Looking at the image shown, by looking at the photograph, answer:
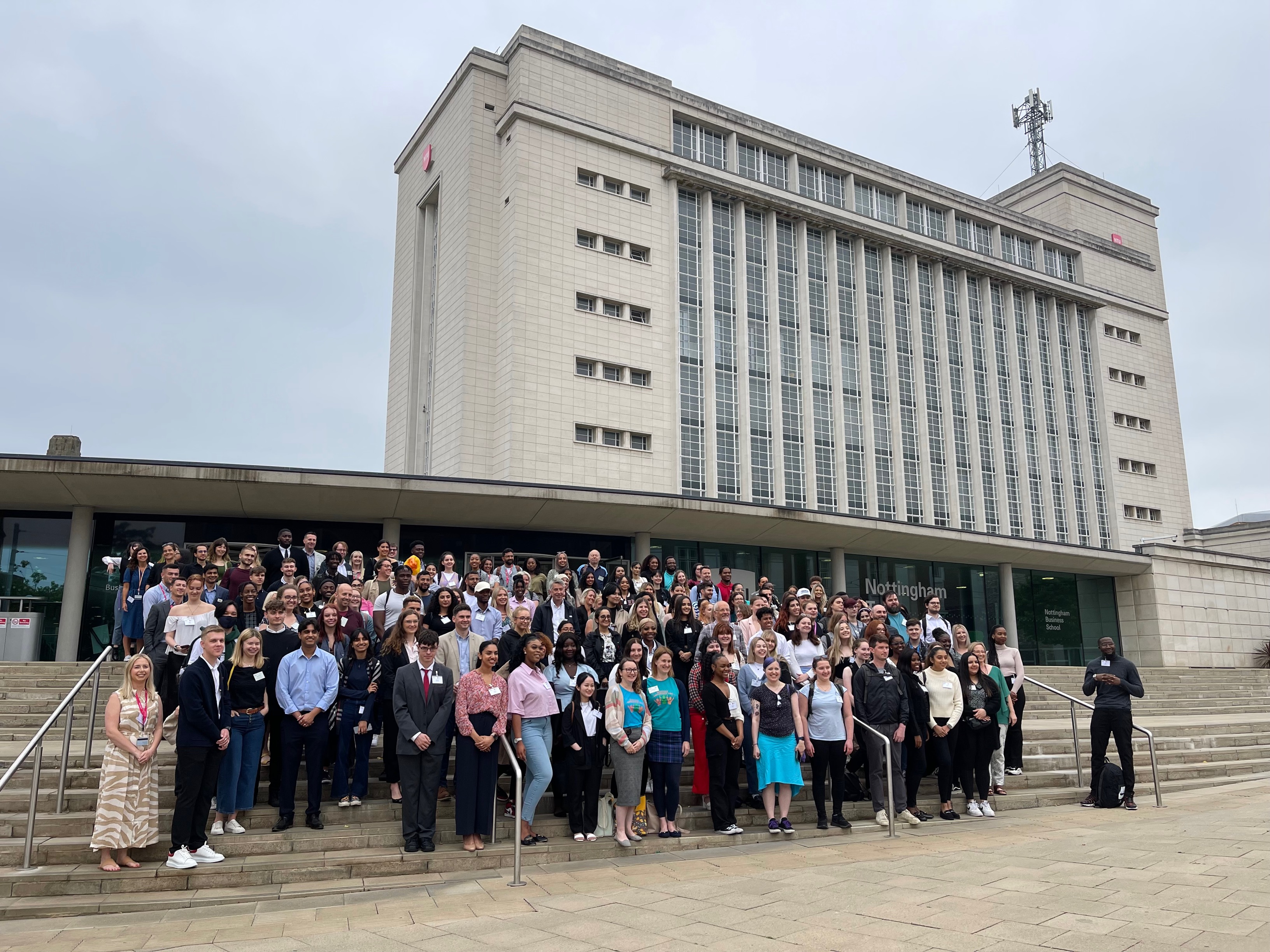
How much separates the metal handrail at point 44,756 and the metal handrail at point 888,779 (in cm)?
750

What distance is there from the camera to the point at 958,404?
1469 inches

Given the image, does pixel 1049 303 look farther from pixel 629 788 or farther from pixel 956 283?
pixel 629 788

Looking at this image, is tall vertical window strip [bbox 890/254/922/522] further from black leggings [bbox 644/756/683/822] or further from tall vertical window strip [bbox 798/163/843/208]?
black leggings [bbox 644/756/683/822]

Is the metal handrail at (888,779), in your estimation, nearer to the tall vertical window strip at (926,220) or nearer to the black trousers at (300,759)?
the black trousers at (300,759)

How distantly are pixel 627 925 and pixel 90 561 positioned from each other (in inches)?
672

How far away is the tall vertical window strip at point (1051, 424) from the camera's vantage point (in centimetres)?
3903

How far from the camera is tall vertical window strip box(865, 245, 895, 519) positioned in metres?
34.3

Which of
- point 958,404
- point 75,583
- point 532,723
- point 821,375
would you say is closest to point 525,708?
point 532,723

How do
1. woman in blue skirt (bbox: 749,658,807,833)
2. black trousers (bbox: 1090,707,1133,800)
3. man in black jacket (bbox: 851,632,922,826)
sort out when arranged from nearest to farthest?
woman in blue skirt (bbox: 749,658,807,833), man in black jacket (bbox: 851,632,922,826), black trousers (bbox: 1090,707,1133,800)

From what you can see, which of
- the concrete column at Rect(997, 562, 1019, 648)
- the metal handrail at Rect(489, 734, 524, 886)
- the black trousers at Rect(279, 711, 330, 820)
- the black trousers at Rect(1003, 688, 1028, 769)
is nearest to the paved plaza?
the metal handrail at Rect(489, 734, 524, 886)

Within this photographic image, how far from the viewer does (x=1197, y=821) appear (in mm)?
9617

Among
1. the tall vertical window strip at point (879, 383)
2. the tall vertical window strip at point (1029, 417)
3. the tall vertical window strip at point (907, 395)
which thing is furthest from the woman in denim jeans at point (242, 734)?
the tall vertical window strip at point (1029, 417)

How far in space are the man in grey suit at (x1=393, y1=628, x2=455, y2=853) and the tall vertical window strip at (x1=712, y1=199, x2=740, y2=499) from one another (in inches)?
872

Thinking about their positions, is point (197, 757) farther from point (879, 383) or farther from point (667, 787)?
point (879, 383)
